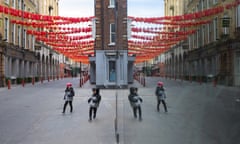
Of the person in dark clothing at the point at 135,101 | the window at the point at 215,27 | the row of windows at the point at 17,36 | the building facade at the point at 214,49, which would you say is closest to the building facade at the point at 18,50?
the row of windows at the point at 17,36

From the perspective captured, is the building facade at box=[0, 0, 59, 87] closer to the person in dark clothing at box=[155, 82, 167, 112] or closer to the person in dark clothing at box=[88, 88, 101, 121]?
the person in dark clothing at box=[88, 88, 101, 121]

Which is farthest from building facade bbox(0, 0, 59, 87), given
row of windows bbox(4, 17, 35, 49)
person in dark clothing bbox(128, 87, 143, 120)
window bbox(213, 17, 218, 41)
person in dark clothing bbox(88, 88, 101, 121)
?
window bbox(213, 17, 218, 41)

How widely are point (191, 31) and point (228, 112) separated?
42 centimetres

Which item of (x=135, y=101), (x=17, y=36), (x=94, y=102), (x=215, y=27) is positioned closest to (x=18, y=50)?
(x=17, y=36)

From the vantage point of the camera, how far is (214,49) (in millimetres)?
1006

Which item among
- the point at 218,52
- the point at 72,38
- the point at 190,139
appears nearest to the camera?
the point at 218,52

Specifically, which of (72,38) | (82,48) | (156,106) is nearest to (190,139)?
(156,106)

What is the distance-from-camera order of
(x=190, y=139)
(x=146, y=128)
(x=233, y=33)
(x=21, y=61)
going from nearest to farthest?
(x=233, y=33), (x=190, y=139), (x=146, y=128), (x=21, y=61)

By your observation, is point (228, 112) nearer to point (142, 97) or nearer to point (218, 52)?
point (218, 52)

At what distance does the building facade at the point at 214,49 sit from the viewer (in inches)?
35.0

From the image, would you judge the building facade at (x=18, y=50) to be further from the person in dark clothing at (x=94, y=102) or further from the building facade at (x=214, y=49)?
the building facade at (x=214, y=49)

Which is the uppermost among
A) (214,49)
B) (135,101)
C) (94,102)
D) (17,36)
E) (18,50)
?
(17,36)

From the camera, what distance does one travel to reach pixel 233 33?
888mm

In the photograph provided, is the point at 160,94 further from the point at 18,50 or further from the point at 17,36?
the point at 18,50
